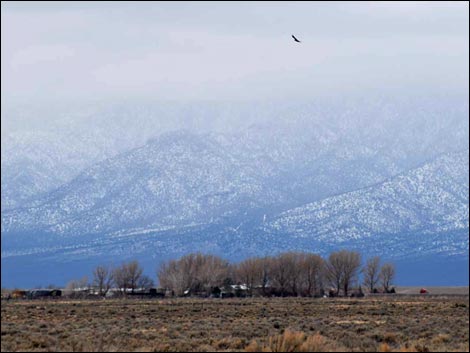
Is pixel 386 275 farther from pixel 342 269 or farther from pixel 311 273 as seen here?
pixel 311 273

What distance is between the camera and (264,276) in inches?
5571

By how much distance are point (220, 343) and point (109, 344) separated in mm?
4099

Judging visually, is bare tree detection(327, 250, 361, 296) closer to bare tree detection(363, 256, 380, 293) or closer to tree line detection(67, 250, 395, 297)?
tree line detection(67, 250, 395, 297)

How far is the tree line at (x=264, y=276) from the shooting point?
451 feet

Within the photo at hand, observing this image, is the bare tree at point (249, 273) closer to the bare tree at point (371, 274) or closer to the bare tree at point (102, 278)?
the bare tree at point (371, 274)

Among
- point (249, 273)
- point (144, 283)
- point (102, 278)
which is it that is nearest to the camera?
point (249, 273)

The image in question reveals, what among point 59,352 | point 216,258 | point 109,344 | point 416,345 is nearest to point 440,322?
point 416,345

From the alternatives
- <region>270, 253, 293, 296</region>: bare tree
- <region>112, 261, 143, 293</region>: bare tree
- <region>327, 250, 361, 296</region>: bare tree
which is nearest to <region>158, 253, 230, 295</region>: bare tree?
<region>112, 261, 143, 293</region>: bare tree

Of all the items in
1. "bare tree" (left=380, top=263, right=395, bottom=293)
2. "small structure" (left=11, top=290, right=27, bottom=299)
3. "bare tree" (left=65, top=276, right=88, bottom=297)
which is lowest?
"small structure" (left=11, top=290, right=27, bottom=299)

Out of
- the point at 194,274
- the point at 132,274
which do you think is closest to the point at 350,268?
the point at 194,274

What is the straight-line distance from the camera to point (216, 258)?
156875 millimetres

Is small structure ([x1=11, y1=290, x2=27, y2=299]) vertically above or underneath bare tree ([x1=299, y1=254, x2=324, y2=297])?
underneath

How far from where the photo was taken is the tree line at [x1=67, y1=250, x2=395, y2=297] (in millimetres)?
137500

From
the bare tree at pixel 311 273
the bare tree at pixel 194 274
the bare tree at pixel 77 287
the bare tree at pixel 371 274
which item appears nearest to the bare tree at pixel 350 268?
the bare tree at pixel 311 273
